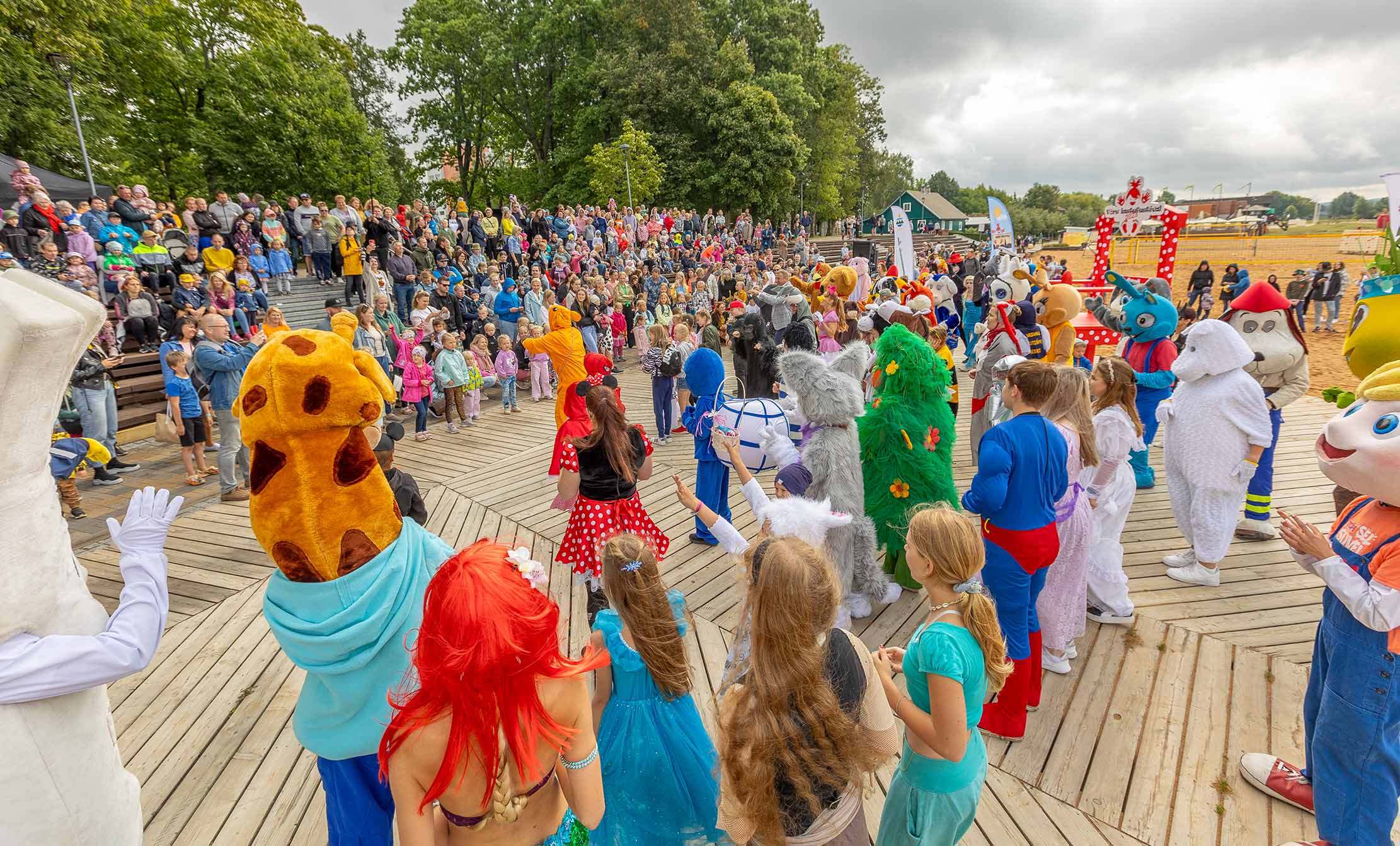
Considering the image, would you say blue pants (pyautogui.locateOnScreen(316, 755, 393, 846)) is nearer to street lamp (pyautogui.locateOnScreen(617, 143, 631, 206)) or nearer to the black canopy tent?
the black canopy tent

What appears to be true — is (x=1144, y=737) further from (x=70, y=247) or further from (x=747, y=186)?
(x=747, y=186)

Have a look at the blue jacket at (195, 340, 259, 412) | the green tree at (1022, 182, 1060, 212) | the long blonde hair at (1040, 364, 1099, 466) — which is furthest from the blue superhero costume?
the green tree at (1022, 182, 1060, 212)

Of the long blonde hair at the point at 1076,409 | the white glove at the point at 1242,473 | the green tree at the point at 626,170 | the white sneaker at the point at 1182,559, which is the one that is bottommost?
the white sneaker at the point at 1182,559

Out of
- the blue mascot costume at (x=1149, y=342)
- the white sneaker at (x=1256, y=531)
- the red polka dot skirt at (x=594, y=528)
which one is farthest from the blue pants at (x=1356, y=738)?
the blue mascot costume at (x=1149, y=342)

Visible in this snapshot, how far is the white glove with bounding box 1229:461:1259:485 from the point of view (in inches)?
155

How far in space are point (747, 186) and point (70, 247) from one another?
22087 millimetres

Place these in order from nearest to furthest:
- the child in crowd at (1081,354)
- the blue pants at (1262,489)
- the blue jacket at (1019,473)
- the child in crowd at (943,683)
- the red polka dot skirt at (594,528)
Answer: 1. the child in crowd at (943,683)
2. the blue jacket at (1019,473)
3. the red polka dot skirt at (594,528)
4. the blue pants at (1262,489)
5. the child in crowd at (1081,354)

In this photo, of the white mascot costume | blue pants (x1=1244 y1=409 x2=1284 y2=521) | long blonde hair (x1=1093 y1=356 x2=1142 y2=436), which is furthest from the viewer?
blue pants (x1=1244 y1=409 x2=1284 y2=521)

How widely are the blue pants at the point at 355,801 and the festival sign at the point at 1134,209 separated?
14.0 metres

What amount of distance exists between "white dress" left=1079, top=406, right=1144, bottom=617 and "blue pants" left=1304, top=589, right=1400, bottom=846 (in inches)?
60.5

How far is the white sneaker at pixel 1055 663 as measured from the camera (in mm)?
3365

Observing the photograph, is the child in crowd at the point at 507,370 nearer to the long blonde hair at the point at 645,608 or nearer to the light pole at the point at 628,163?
the long blonde hair at the point at 645,608

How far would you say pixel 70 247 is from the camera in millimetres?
8383

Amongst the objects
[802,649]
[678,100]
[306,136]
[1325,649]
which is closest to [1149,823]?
[1325,649]
